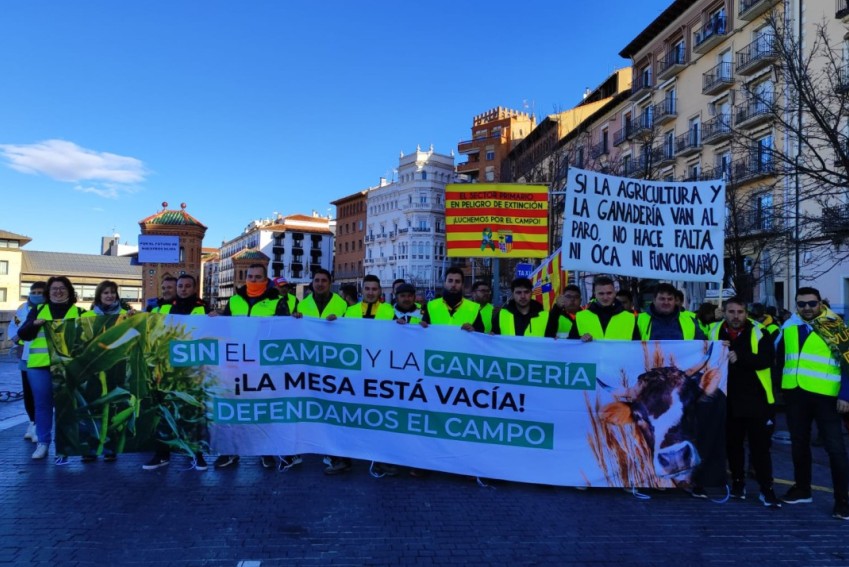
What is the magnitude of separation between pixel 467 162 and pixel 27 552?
7315cm

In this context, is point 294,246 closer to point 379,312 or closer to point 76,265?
point 76,265

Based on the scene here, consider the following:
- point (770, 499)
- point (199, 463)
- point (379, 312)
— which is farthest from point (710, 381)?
point (199, 463)

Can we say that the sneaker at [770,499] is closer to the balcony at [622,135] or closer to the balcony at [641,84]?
the balcony at [622,135]

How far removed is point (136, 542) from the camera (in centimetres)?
429

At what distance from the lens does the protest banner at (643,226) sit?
267 inches

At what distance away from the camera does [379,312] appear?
6672 mm

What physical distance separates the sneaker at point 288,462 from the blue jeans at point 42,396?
2.66 meters

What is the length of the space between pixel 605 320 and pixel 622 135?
36.1 m

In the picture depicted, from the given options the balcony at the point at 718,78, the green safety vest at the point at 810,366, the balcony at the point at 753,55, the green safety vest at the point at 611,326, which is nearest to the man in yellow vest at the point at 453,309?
the green safety vest at the point at 611,326

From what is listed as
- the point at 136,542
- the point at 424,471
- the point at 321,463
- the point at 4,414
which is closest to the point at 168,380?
the point at 321,463

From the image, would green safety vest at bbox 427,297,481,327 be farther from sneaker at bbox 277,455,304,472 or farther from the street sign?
the street sign

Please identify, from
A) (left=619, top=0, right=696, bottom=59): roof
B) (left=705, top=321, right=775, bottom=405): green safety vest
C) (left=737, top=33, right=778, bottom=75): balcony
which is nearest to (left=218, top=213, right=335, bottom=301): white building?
(left=619, top=0, right=696, bottom=59): roof

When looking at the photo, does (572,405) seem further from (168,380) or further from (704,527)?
(168,380)

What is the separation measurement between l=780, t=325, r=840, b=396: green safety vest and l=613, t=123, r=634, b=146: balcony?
32959 mm
